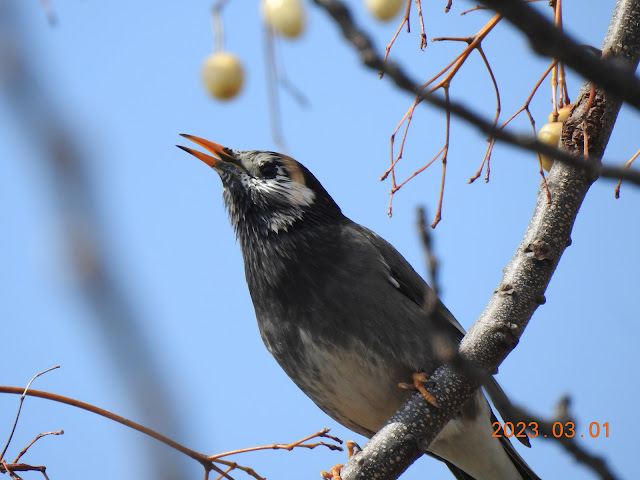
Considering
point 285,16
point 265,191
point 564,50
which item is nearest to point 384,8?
point 285,16

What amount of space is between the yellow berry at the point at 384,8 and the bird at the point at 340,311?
1.42 m

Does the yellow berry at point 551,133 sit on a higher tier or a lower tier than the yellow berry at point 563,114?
lower

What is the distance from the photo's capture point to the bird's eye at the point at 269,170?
4355 millimetres

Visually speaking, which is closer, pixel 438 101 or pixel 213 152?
pixel 438 101

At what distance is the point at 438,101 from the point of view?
111 centimetres

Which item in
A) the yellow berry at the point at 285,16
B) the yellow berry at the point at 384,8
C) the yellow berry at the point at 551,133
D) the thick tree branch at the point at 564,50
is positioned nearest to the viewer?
the thick tree branch at the point at 564,50

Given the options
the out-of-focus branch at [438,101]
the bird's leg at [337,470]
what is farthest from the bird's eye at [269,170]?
the out-of-focus branch at [438,101]

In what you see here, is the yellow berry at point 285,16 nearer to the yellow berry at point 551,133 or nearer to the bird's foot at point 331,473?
the yellow berry at point 551,133

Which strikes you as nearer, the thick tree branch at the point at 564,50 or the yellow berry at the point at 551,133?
the thick tree branch at the point at 564,50

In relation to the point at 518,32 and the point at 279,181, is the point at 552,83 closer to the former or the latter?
the point at 279,181

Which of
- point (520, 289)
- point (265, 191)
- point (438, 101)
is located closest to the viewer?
point (438, 101)

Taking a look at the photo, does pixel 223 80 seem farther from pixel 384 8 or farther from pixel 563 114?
pixel 563 114

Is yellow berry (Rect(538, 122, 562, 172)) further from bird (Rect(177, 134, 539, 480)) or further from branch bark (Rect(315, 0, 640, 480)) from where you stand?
bird (Rect(177, 134, 539, 480))

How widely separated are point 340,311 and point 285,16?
1.80 meters
